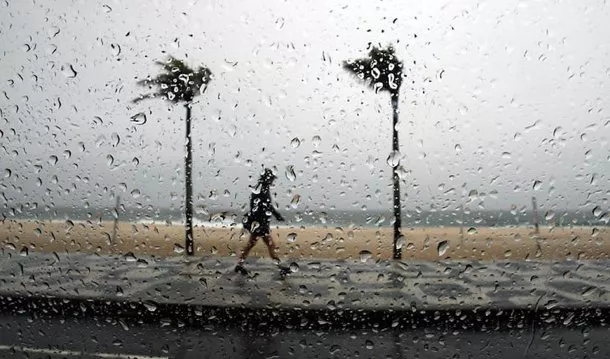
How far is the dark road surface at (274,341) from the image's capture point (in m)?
3.00

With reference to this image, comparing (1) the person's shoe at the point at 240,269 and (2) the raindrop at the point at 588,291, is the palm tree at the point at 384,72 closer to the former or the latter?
(1) the person's shoe at the point at 240,269

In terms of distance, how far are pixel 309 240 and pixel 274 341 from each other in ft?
2.18

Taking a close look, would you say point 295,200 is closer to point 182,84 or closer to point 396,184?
point 396,184

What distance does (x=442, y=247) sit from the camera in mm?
3242

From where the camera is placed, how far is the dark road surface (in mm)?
3004

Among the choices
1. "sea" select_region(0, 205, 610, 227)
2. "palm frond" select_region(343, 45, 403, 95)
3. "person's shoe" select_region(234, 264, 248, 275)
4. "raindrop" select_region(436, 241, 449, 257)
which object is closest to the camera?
"palm frond" select_region(343, 45, 403, 95)

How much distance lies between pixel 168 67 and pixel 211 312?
4.90 feet

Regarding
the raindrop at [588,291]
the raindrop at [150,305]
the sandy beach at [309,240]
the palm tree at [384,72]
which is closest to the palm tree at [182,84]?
the sandy beach at [309,240]

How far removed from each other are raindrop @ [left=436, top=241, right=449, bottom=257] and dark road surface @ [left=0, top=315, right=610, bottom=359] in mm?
448

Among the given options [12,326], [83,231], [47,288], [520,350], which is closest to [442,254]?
[520,350]

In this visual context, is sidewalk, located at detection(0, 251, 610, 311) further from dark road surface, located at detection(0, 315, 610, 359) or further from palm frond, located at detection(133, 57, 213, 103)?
palm frond, located at detection(133, 57, 213, 103)

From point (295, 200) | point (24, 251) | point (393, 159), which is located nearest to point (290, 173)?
point (295, 200)

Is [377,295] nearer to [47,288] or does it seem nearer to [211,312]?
[211,312]

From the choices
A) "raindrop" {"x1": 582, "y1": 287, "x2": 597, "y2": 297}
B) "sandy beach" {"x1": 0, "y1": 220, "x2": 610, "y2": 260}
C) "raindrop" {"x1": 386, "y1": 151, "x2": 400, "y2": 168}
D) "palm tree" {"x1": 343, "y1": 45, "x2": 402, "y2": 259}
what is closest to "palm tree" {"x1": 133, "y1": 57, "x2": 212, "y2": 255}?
"sandy beach" {"x1": 0, "y1": 220, "x2": 610, "y2": 260}
